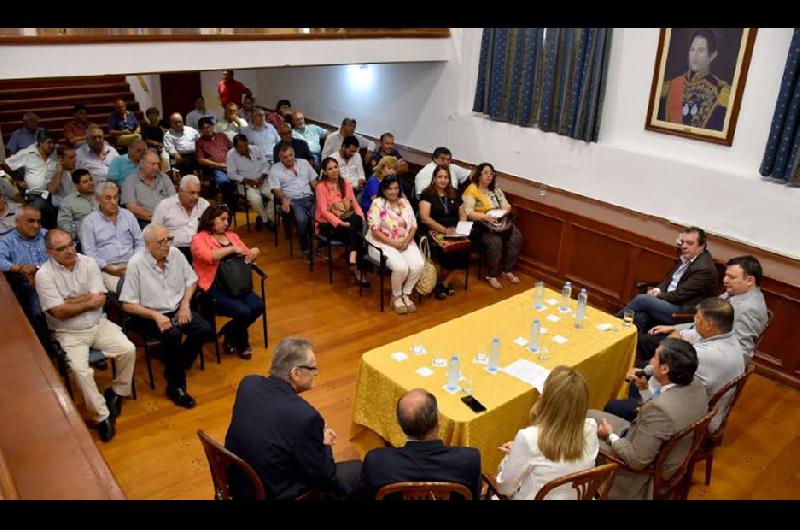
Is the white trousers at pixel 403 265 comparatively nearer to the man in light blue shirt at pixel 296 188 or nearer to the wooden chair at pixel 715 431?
the man in light blue shirt at pixel 296 188

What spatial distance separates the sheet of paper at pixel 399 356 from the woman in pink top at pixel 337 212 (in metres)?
2.19

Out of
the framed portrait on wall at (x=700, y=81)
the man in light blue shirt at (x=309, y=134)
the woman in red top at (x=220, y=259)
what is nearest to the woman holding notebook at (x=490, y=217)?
the framed portrait on wall at (x=700, y=81)

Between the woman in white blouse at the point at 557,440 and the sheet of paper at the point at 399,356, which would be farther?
the sheet of paper at the point at 399,356

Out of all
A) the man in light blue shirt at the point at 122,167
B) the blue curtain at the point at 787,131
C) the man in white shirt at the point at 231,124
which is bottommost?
the man in light blue shirt at the point at 122,167

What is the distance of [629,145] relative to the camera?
232 inches

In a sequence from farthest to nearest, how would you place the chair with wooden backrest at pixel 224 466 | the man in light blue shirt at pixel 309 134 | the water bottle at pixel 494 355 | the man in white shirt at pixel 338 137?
the man in light blue shirt at pixel 309 134 < the man in white shirt at pixel 338 137 < the water bottle at pixel 494 355 < the chair with wooden backrest at pixel 224 466

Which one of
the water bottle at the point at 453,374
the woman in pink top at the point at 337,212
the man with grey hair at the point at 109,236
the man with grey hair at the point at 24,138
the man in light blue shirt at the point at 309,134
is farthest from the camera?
the man in light blue shirt at the point at 309,134

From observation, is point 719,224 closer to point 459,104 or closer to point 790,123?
point 790,123

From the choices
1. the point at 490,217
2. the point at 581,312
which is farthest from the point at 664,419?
the point at 490,217

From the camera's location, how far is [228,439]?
262cm

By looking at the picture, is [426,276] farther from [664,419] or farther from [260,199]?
[664,419]

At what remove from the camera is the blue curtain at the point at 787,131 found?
4.61 meters

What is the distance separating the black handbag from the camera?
14.7ft

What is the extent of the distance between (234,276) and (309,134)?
4.02m
